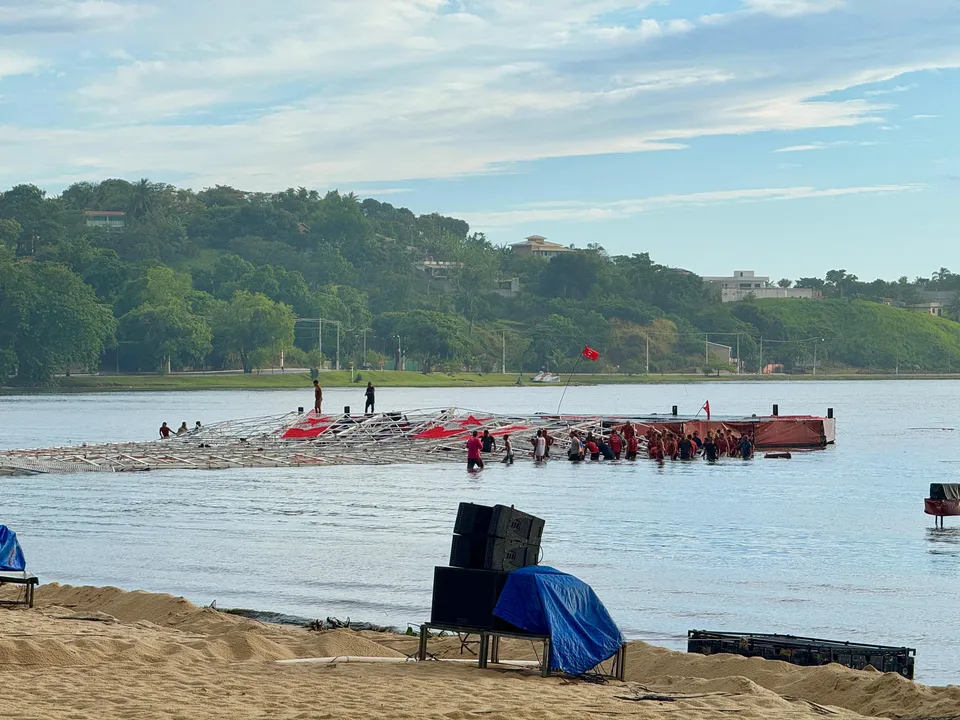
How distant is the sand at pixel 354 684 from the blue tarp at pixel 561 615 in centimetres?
42

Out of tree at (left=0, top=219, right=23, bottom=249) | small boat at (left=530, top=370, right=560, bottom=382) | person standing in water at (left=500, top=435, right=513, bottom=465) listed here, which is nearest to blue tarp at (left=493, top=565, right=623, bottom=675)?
person standing in water at (left=500, top=435, right=513, bottom=465)

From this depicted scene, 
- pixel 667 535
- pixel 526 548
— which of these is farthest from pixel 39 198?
pixel 526 548

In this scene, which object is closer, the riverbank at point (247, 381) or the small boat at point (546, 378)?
the riverbank at point (247, 381)

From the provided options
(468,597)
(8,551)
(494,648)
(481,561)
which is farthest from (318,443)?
(481,561)

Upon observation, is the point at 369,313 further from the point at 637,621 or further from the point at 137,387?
the point at 637,621

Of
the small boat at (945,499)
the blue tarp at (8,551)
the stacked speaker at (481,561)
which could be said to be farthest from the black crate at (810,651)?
the small boat at (945,499)

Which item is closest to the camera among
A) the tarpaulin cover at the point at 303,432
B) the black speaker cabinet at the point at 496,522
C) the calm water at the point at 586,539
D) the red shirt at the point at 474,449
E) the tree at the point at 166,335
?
the black speaker cabinet at the point at 496,522

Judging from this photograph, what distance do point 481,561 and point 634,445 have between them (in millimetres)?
42027

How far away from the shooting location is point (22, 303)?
496 ft

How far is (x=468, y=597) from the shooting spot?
1323 centimetres

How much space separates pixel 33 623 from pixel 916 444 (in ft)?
213

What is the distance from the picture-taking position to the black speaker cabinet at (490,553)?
42.8 feet

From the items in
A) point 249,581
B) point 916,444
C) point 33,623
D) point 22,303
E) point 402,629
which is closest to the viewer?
point 33,623

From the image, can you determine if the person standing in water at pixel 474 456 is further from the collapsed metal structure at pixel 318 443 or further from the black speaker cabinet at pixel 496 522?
the black speaker cabinet at pixel 496 522
